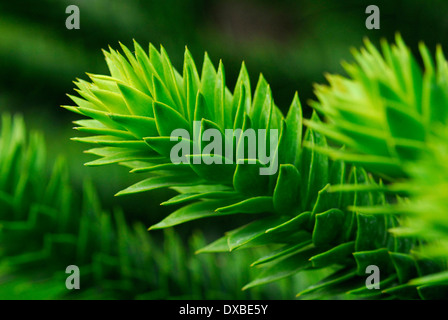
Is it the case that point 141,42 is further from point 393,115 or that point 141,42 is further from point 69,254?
point 393,115

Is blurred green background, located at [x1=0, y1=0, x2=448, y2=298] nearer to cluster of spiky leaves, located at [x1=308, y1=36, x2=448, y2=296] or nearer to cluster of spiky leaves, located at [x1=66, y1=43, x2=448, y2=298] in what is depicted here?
cluster of spiky leaves, located at [x1=66, y1=43, x2=448, y2=298]

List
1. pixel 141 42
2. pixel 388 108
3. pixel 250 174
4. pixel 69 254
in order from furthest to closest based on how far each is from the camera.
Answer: pixel 141 42 < pixel 69 254 < pixel 250 174 < pixel 388 108

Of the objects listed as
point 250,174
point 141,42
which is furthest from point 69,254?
point 141,42

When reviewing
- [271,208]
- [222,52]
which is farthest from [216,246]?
[222,52]
